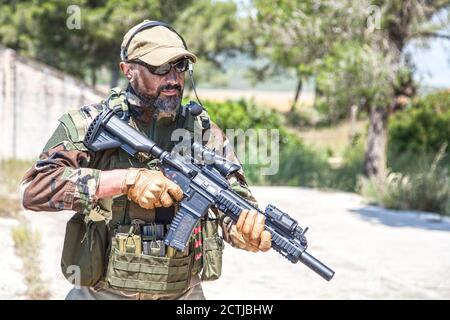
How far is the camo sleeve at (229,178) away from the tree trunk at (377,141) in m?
11.8

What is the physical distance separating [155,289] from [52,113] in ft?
51.8

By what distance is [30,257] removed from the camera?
802 cm

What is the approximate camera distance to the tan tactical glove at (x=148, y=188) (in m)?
2.67

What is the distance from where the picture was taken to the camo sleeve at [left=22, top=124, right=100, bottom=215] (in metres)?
2.71

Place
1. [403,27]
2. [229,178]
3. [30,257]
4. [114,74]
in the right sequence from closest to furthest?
[229,178]
[30,257]
[403,27]
[114,74]

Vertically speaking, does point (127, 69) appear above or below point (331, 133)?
above

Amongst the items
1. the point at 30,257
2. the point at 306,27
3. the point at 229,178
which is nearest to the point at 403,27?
the point at 306,27

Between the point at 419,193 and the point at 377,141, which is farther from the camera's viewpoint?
the point at 377,141

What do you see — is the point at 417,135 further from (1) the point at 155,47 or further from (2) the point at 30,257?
(1) the point at 155,47

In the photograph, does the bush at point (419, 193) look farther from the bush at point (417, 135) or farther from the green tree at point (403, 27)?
the bush at point (417, 135)

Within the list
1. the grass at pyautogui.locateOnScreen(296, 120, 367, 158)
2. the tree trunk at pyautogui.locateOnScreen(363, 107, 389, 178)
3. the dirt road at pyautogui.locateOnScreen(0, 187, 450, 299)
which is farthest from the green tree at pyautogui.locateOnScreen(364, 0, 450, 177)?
the grass at pyautogui.locateOnScreen(296, 120, 367, 158)

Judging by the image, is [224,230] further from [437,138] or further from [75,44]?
[75,44]

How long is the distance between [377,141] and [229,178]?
1204 centimetres
